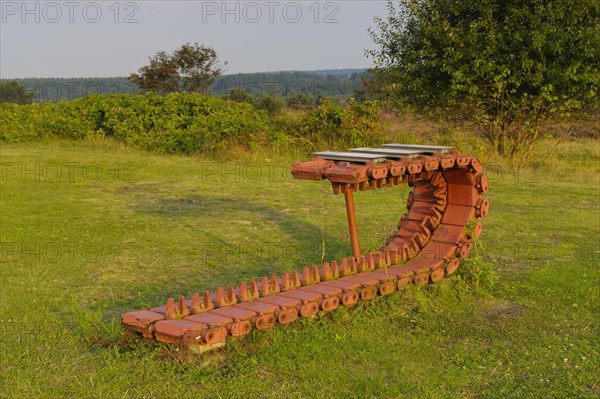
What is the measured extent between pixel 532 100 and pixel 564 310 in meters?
10.6

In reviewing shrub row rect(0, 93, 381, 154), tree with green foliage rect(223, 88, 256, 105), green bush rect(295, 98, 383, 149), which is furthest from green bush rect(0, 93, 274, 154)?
tree with green foliage rect(223, 88, 256, 105)

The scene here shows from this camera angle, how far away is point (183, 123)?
1791 cm

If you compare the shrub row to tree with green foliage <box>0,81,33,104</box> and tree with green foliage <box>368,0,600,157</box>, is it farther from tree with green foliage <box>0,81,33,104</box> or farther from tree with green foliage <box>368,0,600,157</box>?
tree with green foliage <box>0,81,33,104</box>

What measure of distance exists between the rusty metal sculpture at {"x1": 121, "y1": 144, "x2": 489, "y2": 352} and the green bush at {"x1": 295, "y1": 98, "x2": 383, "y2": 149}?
390 inches

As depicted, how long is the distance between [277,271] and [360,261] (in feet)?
4.26

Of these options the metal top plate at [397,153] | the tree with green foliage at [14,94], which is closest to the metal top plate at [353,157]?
the metal top plate at [397,153]

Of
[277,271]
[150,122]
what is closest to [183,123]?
[150,122]

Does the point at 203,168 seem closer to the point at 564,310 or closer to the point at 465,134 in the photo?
the point at 465,134

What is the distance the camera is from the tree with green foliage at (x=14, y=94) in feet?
162

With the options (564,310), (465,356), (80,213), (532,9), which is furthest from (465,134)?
(465,356)

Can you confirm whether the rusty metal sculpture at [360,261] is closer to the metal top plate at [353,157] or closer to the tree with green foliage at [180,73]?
the metal top plate at [353,157]

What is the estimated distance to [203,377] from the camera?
4031mm

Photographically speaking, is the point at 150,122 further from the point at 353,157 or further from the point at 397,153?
the point at 353,157

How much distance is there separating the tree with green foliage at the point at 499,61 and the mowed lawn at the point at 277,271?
3444 mm
